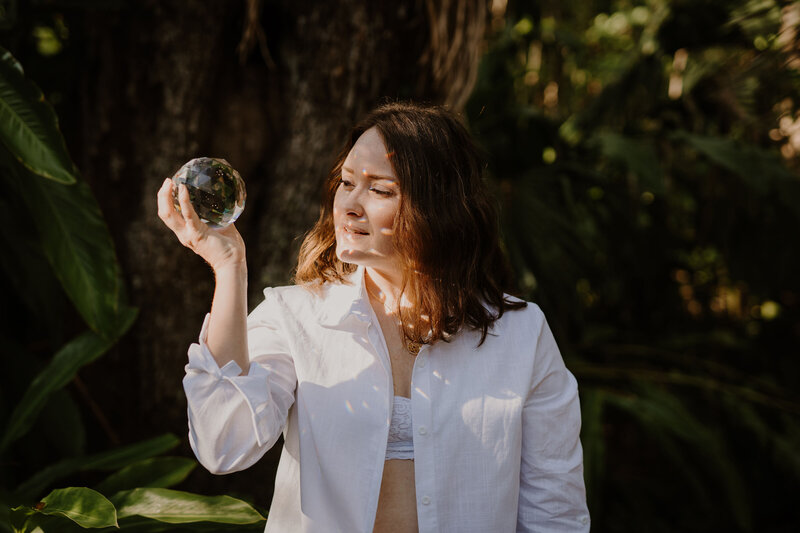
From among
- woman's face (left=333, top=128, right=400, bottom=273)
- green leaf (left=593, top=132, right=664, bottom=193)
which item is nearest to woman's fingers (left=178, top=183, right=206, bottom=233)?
woman's face (left=333, top=128, right=400, bottom=273)

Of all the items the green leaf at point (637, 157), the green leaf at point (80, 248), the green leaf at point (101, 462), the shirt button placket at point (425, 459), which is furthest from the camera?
the green leaf at point (637, 157)

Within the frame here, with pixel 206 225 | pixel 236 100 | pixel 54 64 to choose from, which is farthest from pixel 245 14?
pixel 206 225

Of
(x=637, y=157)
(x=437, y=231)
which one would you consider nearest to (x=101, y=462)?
(x=437, y=231)

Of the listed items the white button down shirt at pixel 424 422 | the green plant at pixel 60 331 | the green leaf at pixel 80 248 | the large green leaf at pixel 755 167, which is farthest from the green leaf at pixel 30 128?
the large green leaf at pixel 755 167

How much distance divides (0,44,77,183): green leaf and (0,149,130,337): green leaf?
11cm

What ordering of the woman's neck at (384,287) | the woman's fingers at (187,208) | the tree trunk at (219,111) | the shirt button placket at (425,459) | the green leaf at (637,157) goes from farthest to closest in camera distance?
the green leaf at (637,157), the tree trunk at (219,111), the woman's neck at (384,287), the shirt button placket at (425,459), the woman's fingers at (187,208)

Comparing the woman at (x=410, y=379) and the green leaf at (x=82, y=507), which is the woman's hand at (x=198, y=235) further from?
the green leaf at (x=82, y=507)

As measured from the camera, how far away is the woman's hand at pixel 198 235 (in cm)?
92

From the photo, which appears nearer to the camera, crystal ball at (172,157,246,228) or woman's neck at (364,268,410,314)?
crystal ball at (172,157,246,228)

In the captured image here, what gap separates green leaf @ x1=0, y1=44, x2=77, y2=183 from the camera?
1199mm

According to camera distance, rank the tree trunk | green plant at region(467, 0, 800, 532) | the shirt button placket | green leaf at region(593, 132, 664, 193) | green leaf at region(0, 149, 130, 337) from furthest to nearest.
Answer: green plant at region(467, 0, 800, 532) < green leaf at region(593, 132, 664, 193) < the tree trunk < green leaf at region(0, 149, 130, 337) < the shirt button placket

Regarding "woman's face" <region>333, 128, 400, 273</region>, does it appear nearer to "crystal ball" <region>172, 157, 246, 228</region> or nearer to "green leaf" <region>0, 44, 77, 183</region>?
"crystal ball" <region>172, 157, 246, 228</region>

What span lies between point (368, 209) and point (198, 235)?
287 millimetres

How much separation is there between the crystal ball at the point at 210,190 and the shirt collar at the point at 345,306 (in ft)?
0.84
